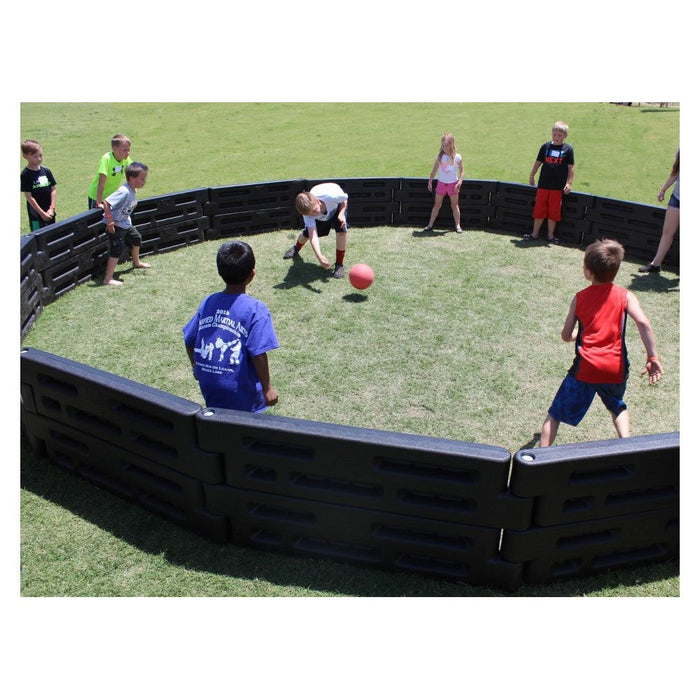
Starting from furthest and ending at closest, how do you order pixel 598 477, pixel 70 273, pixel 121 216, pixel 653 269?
pixel 653 269 < pixel 121 216 < pixel 70 273 < pixel 598 477

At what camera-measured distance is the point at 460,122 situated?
24891 millimetres

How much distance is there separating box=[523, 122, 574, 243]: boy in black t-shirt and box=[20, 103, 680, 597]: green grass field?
0.58 metres

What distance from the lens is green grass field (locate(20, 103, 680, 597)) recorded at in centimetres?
428

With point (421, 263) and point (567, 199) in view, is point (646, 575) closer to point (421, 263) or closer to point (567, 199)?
point (421, 263)

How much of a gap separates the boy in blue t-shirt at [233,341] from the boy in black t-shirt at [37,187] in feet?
18.6

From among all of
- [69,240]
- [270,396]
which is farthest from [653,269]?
[69,240]

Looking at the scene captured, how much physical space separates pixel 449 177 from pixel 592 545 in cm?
840

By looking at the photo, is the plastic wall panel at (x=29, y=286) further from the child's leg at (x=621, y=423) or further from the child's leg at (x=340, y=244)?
the child's leg at (x=621, y=423)

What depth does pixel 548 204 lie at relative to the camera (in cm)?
1108

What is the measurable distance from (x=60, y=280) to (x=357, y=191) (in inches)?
214

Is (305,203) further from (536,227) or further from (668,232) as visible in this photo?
(668,232)

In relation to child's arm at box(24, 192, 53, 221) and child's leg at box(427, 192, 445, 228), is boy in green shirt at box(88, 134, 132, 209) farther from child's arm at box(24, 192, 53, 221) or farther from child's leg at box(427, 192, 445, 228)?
child's leg at box(427, 192, 445, 228)

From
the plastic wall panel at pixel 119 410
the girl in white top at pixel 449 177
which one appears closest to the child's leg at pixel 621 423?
the plastic wall panel at pixel 119 410

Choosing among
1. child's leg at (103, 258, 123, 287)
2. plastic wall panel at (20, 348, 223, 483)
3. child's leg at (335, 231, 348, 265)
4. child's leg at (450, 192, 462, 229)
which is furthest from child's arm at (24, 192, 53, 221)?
child's leg at (450, 192, 462, 229)
